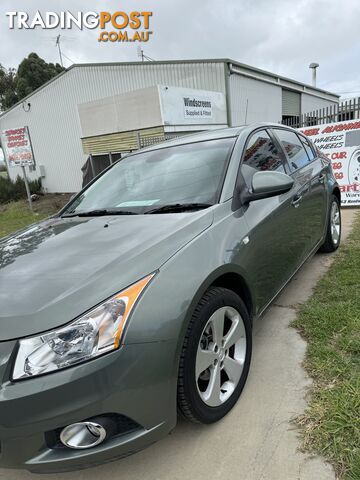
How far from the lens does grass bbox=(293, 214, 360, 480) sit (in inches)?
69.7

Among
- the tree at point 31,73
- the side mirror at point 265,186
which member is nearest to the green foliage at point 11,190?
the side mirror at point 265,186

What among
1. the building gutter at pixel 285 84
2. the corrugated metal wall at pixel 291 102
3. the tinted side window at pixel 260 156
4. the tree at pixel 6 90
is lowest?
the tinted side window at pixel 260 156

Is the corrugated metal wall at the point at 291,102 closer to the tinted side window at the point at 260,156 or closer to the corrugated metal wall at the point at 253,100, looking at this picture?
the corrugated metal wall at the point at 253,100

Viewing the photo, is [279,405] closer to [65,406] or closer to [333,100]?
[65,406]

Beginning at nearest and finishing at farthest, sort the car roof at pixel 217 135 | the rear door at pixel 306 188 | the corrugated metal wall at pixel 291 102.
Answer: the car roof at pixel 217 135, the rear door at pixel 306 188, the corrugated metal wall at pixel 291 102

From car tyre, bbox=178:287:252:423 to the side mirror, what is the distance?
698 mm

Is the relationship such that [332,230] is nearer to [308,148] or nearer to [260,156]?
[308,148]

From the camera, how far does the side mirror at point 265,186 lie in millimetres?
2371

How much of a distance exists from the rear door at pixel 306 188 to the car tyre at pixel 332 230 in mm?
375

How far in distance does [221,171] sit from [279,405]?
148cm

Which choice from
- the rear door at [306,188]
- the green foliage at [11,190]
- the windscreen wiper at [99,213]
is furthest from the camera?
the green foliage at [11,190]

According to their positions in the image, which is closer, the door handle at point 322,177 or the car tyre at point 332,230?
the door handle at point 322,177

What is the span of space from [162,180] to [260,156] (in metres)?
0.82

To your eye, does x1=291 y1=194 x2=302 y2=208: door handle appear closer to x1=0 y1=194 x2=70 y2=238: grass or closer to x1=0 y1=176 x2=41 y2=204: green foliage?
x1=0 y1=194 x2=70 y2=238: grass
